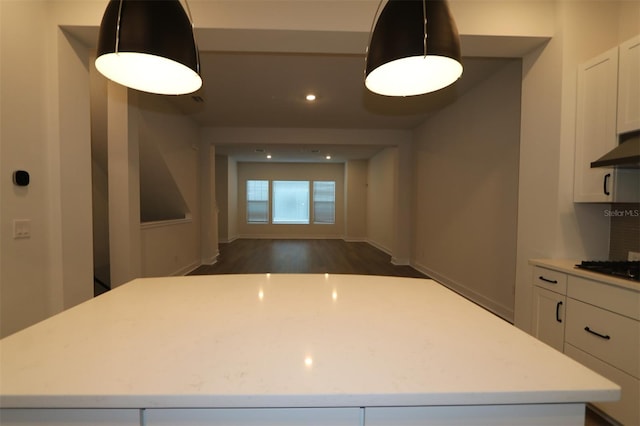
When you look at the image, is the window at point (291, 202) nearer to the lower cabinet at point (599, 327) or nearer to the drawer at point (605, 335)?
the lower cabinet at point (599, 327)

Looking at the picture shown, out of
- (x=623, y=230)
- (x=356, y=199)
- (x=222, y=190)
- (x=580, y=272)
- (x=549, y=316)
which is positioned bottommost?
(x=549, y=316)

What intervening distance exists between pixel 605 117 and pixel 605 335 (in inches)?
55.7

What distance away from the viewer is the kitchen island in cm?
62

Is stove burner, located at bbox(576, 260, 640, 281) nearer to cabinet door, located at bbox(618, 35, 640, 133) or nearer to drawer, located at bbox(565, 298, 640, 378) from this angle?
drawer, located at bbox(565, 298, 640, 378)

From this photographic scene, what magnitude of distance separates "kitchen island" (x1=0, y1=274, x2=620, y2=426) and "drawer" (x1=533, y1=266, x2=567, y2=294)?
4.53 ft

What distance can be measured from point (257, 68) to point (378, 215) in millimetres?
5610

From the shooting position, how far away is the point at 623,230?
2092mm

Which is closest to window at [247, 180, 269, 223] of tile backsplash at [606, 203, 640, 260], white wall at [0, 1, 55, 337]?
white wall at [0, 1, 55, 337]

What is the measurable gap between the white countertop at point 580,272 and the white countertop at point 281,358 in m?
1.11

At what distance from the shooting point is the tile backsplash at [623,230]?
2.01 m

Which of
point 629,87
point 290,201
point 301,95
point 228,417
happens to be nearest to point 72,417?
point 228,417

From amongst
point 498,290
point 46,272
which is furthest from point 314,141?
point 46,272

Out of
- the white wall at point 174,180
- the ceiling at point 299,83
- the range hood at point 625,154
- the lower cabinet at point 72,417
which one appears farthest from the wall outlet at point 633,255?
the white wall at point 174,180

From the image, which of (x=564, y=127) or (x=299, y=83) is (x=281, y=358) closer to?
(x=564, y=127)
